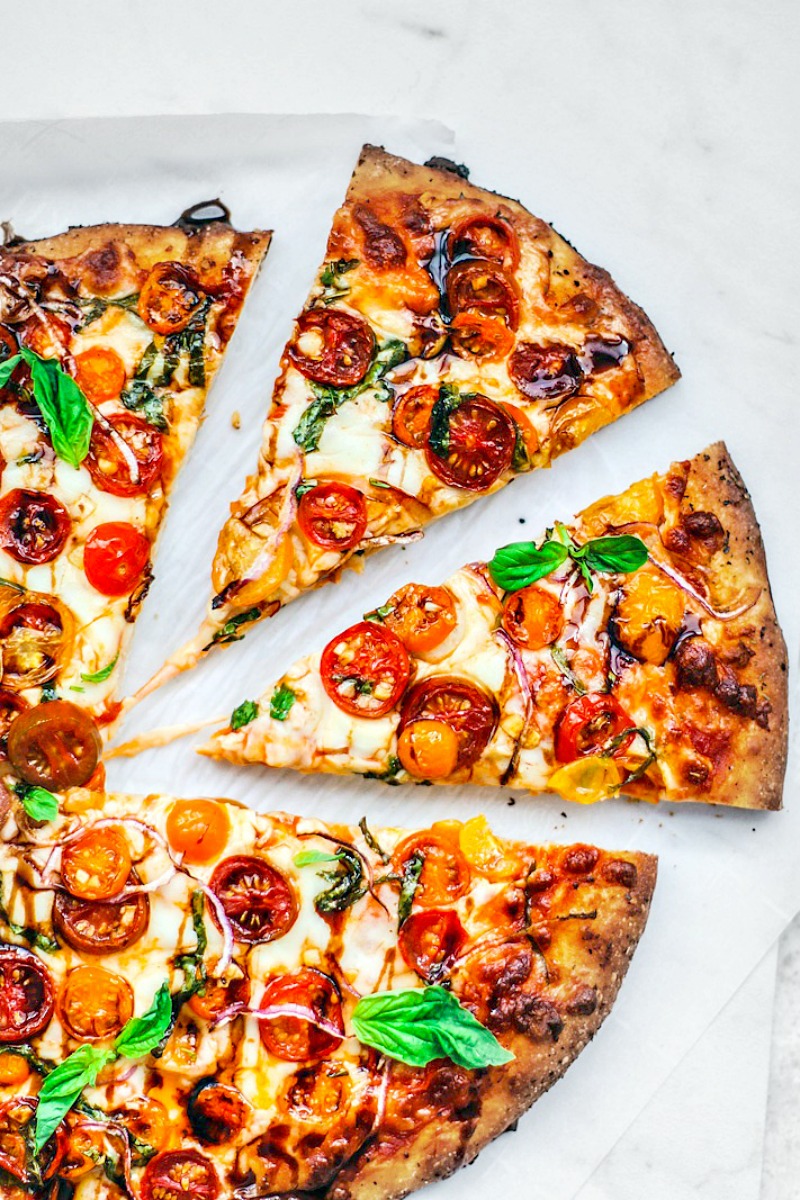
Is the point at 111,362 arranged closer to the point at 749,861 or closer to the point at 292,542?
the point at 292,542

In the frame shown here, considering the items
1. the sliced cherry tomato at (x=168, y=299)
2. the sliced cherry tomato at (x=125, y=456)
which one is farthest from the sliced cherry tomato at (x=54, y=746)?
the sliced cherry tomato at (x=168, y=299)

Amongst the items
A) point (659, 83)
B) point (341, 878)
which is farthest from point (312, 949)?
point (659, 83)

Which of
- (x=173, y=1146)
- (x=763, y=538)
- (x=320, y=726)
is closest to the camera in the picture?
(x=173, y=1146)

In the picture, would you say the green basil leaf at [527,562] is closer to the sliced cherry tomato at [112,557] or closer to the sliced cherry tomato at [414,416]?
the sliced cherry tomato at [414,416]

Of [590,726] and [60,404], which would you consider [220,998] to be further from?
[60,404]

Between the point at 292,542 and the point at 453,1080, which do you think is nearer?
the point at 453,1080

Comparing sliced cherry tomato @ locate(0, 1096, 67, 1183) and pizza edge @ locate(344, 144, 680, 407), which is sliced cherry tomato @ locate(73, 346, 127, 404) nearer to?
pizza edge @ locate(344, 144, 680, 407)

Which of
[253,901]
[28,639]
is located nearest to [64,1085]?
[253,901]
